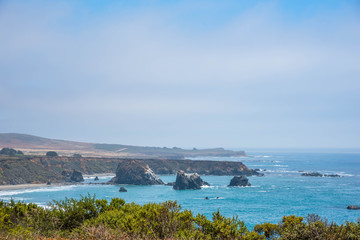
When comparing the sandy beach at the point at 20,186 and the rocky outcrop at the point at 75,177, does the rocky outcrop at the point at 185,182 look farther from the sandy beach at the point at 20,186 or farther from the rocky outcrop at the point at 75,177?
the sandy beach at the point at 20,186

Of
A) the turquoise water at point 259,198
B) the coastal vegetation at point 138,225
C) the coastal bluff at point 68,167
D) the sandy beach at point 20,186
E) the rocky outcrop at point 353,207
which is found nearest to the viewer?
the coastal vegetation at point 138,225

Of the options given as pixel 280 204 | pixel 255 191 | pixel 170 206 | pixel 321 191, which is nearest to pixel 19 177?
pixel 255 191

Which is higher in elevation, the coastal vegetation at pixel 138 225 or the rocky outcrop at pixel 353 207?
the coastal vegetation at pixel 138 225

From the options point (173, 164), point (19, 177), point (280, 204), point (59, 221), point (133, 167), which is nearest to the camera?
point (59, 221)

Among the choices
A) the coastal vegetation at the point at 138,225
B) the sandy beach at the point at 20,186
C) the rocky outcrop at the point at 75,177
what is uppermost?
the coastal vegetation at the point at 138,225

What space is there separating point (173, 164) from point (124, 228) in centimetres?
15417

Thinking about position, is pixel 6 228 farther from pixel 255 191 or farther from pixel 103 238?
pixel 255 191

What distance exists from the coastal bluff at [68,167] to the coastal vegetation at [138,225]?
91475 millimetres

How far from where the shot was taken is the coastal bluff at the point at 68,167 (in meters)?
114

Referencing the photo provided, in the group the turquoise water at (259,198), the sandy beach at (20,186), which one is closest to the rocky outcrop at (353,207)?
the turquoise water at (259,198)

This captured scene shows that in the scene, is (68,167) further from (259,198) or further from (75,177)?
(259,198)

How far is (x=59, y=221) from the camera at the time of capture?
981 inches

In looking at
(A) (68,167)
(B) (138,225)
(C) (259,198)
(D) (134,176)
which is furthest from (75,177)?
(B) (138,225)

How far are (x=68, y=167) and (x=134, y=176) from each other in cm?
3748
